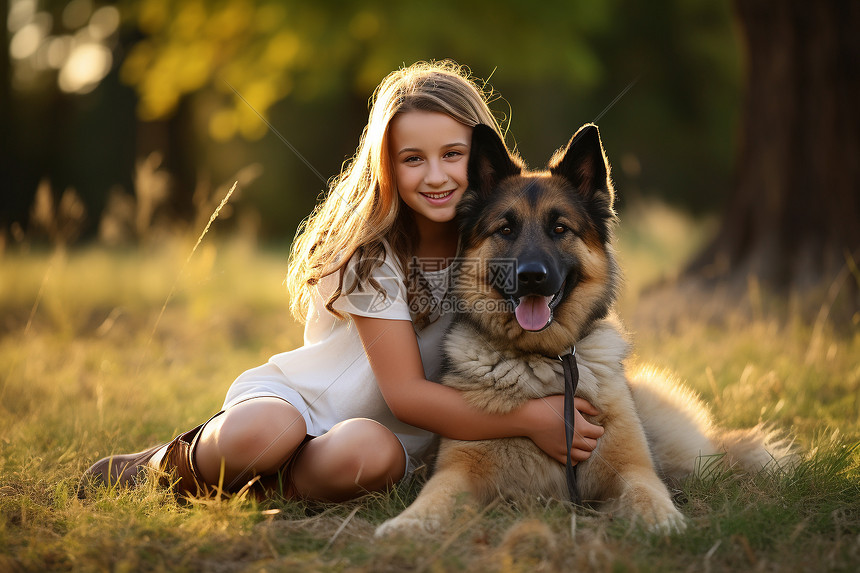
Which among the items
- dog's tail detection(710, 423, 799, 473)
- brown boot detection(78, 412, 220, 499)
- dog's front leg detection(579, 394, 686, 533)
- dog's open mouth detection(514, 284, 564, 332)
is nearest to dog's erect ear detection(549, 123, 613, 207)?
dog's open mouth detection(514, 284, 564, 332)

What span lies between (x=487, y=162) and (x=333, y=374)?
1.26m

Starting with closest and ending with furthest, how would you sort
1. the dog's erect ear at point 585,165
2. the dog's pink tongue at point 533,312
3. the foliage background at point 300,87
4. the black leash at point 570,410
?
the black leash at point 570,410 < the dog's pink tongue at point 533,312 < the dog's erect ear at point 585,165 < the foliage background at point 300,87

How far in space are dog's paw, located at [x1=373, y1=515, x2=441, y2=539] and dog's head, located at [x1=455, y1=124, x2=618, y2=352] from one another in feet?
2.95

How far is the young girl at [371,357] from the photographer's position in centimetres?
274

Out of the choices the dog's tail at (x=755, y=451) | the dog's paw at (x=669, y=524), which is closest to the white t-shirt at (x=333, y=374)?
the dog's paw at (x=669, y=524)

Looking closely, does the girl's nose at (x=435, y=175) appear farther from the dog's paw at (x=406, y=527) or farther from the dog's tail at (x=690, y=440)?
the dog's paw at (x=406, y=527)

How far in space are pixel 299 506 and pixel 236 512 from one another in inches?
15.3

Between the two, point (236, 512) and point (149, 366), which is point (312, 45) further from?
point (236, 512)

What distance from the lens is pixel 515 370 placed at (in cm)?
288

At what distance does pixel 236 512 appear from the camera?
2.47 meters

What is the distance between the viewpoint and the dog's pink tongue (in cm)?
279

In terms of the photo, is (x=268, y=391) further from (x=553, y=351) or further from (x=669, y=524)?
(x=669, y=524)

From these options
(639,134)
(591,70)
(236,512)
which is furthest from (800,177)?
(639,134)

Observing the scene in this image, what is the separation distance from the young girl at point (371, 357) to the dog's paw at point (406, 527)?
37cm
